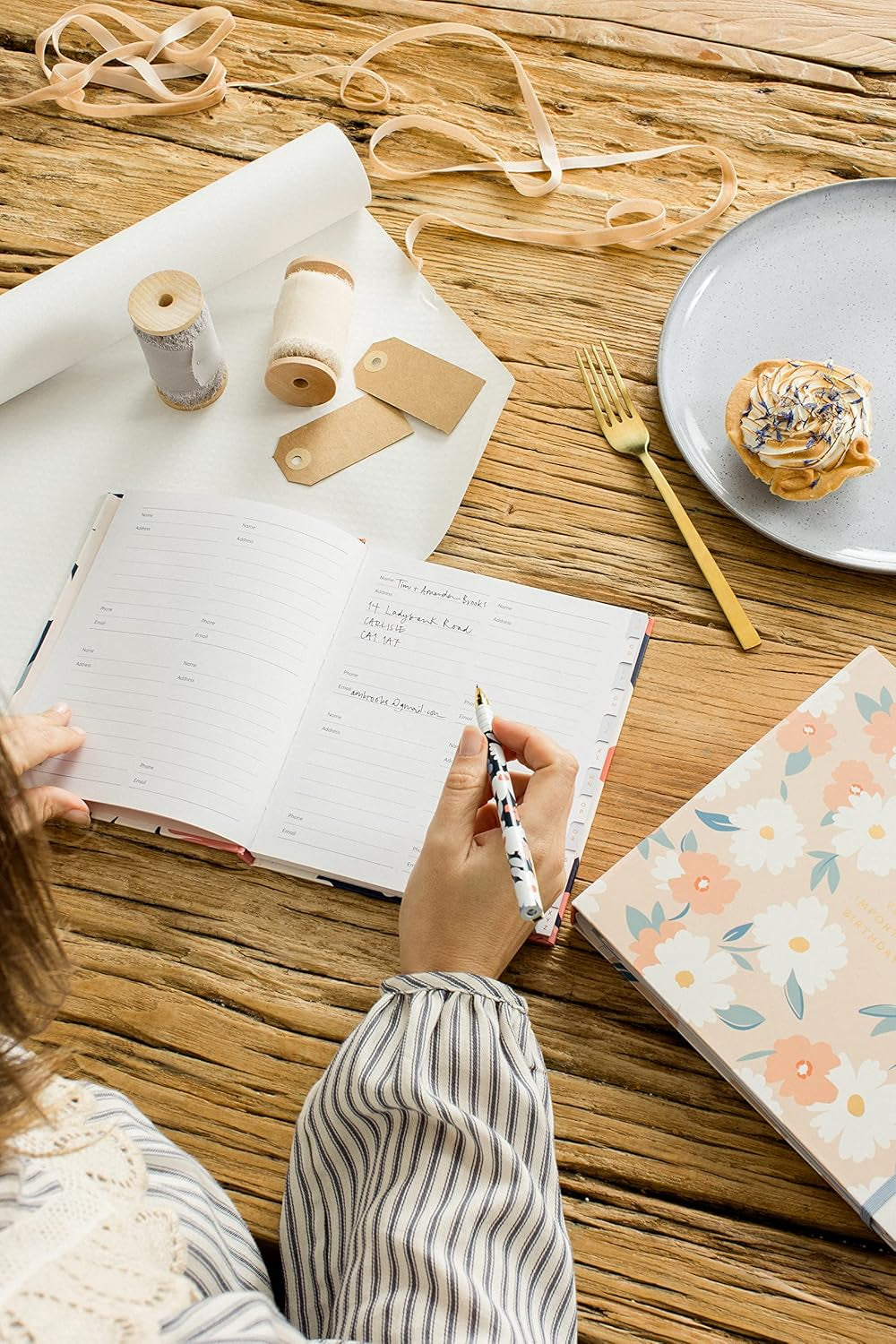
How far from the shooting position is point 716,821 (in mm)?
858

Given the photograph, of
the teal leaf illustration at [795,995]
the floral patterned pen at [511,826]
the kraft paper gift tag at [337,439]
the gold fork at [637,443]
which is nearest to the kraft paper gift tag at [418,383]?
the kraft paper gift tag at [337,439]

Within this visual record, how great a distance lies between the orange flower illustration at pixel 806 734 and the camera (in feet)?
2.89

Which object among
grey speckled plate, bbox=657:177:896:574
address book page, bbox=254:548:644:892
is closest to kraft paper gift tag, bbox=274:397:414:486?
address book page, bbox=254:548:644:892

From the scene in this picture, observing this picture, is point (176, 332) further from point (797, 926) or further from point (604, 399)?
point (797, 926)

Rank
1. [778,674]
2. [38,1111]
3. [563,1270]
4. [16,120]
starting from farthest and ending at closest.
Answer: [16,120], [778,674], [563,1270], [38,1111]

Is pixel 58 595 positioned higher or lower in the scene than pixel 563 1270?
higher

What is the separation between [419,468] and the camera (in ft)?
3.51

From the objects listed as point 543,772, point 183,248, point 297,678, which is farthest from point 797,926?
point 183,248

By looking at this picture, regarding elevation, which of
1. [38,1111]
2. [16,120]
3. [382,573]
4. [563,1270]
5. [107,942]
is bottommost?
[563,1270]

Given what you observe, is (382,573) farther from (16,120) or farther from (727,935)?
(16,120)

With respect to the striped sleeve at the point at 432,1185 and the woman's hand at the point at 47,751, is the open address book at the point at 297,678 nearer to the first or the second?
the woman's hand at the point at 47,751

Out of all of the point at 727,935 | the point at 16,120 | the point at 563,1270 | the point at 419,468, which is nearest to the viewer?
the point at 563,1270

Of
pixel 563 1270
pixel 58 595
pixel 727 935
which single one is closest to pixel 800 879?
pixel 727 935

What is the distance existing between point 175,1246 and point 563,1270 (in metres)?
0.30
